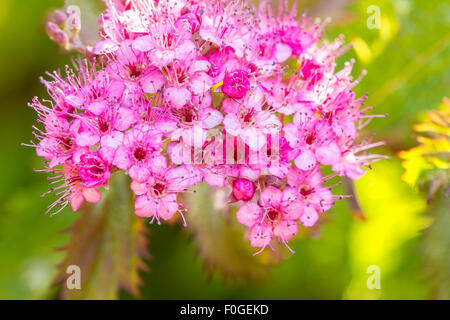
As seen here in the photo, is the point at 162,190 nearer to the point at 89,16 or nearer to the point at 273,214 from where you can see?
the point at 273,214

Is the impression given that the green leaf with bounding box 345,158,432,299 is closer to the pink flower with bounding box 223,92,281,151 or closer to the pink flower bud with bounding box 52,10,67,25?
the pink flower with bounding box 223,92,281,151

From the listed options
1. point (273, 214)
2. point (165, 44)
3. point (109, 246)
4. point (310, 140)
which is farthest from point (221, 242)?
point (165, 44)

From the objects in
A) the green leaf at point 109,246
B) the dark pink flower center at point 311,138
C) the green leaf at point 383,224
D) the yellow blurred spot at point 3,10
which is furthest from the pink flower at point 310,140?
the yellow blurred spot at point 3,10

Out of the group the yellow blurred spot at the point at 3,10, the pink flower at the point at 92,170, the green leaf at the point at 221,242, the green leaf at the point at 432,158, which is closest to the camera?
the pink flower at the point at 92,170

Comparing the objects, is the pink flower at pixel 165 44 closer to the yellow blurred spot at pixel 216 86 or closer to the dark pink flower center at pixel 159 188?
the yellow blurred spot at pixel 216 86

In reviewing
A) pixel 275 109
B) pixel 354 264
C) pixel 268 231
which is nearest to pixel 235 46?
pixel 275 109

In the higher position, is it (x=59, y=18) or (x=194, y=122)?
(x=59, y=18)

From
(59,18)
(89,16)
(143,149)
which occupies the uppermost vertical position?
(89,16)

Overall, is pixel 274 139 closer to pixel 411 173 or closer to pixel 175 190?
pixel 175 190
